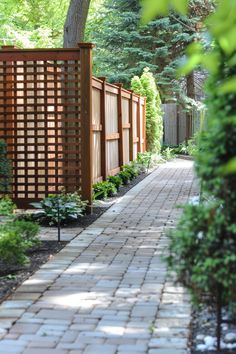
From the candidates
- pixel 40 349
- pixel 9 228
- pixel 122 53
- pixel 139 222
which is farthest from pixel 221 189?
pixel 122 53

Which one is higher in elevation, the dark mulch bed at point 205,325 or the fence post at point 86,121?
the fence post at point 86,121

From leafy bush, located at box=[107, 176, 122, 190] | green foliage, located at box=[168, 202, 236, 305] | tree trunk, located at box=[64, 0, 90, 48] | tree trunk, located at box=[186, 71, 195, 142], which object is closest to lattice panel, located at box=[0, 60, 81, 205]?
tree trunk, located at box=[64, 0, 90, 48]

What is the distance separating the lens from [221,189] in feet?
9.28

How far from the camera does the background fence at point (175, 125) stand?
26.8m

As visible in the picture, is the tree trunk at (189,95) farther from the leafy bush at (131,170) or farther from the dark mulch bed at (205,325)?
the dark mulch bed at (205,325)

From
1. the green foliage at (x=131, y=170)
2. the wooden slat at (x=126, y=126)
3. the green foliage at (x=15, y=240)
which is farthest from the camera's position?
the wooden slat at (x=126, y=126)

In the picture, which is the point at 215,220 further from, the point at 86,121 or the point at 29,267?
the point at 86,121

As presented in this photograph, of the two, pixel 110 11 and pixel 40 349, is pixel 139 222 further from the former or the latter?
pixel 110 11

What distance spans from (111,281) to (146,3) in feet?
13.3

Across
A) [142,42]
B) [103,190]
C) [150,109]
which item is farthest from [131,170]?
[142,42]

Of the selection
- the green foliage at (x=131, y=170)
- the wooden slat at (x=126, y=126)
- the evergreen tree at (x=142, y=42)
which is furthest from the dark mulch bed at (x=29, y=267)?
the evergreen tree at (x=142, y=42)

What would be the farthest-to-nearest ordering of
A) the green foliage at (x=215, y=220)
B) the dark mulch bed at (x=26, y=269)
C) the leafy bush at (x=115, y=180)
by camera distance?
the leafy bush at (x=115, y=180), the dark mulch bed at (x=26, y=269), the green foliage at (x=215, y=220)

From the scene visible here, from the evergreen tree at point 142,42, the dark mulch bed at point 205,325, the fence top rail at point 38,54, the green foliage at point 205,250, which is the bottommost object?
the dark mulch bed at point 205,325

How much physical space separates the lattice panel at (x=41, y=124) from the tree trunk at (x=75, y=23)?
6.20ft
